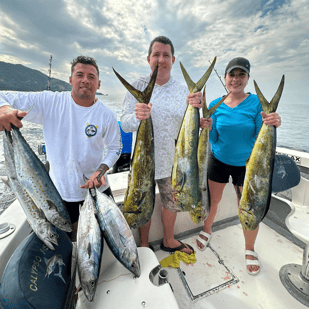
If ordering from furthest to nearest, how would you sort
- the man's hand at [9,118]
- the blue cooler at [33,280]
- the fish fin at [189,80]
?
the fish fin at [189,80] < the man's hand at [9,118] < the blue cooler at [33,280]

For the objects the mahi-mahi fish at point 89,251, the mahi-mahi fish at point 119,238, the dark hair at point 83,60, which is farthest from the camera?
the dark hair at point 83,60

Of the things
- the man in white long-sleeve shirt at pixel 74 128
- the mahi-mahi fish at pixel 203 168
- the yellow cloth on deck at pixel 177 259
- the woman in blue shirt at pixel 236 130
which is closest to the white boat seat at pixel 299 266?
the woman in blue shirt at pixel 236 130

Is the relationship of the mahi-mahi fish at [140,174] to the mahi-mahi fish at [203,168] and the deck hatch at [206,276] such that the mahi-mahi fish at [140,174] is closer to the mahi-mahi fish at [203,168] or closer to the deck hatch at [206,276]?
the mahi-mahi fish at [203,168]

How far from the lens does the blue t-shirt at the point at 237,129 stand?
6.23 feet

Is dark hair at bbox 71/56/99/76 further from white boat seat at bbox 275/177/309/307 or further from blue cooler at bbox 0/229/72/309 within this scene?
white boat seat at bbox 275/177/309/307

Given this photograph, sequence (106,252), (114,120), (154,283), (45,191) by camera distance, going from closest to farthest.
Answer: (45,191), (154,283), (106,252), (114,120)

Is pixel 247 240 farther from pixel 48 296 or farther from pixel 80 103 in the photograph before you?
pixel 80 103

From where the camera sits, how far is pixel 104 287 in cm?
126

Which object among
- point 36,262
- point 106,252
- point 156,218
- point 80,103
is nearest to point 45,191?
point 36,262

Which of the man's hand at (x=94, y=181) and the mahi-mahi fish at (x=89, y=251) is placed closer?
the mahi-mahi fish at (x=89, y=251)

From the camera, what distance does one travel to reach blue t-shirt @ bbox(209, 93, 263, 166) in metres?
1.90

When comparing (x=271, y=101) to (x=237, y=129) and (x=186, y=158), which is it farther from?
(x=186, y=158)

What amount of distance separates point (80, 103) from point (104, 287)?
1581mm

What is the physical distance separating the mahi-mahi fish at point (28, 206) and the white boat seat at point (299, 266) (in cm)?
226
